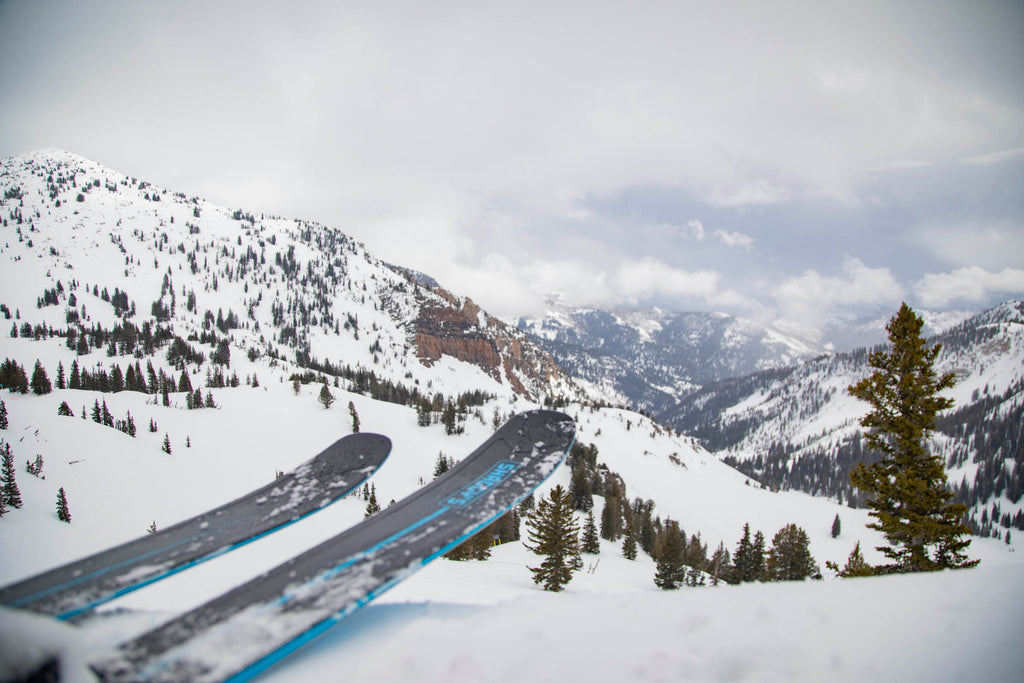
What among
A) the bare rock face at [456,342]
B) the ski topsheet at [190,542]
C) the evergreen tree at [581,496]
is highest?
the bare rock face at [456,342]

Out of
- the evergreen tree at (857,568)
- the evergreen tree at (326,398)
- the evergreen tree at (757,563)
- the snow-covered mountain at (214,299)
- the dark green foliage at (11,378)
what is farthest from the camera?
the snow-covered mountain at (214,299)

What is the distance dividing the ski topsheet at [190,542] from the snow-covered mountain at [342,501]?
64 cm

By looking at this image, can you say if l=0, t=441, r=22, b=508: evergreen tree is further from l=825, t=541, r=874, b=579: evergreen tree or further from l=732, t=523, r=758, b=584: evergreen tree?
l=732, t=523, r=758, b=584: evergreen tree

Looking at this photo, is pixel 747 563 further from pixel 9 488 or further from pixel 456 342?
pixel 456 342

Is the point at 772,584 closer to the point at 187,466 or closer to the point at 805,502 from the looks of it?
the point at 187,466

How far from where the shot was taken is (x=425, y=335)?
179 metres

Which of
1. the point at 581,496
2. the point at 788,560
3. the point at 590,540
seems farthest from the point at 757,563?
the point at 581,496

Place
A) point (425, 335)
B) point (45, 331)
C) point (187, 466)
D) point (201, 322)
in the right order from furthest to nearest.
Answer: point (425, 335) → point (201, 322) → point (45, 331) → point (187, 466)

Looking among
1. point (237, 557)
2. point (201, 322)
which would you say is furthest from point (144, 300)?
point (237, 557)

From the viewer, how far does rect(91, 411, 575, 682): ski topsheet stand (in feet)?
13.3

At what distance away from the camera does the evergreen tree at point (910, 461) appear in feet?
34.1

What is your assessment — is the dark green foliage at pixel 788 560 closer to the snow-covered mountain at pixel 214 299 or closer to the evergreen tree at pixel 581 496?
the evergreen tree at pixel 581 496

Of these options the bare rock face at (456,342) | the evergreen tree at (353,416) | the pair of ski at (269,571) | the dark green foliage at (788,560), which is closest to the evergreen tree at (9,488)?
the pair of ski at (269,571)

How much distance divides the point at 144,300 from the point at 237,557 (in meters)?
171
